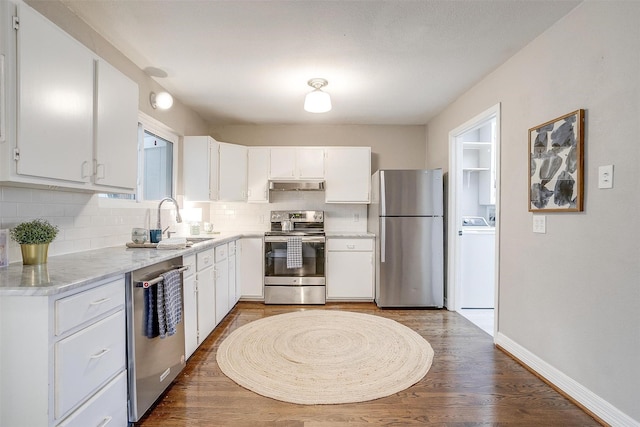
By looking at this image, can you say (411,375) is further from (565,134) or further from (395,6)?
(395,6)

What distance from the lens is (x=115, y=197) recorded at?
2.49 m

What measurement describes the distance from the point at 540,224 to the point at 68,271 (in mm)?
2845

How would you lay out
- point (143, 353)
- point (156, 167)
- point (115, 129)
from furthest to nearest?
point (156, 167) → point (115, 129) → point (143, 353)

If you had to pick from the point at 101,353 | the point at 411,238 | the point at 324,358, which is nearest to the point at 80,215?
the point at 101,353

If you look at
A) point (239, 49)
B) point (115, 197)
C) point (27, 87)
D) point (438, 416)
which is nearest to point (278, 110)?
point (239, 49)

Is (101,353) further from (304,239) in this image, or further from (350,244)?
(350,244)

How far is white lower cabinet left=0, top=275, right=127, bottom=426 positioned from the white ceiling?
5.74ft

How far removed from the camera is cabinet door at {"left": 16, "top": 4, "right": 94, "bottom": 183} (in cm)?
136

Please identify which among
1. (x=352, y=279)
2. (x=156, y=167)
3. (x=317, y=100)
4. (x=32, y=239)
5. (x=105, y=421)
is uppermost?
(x=317, y=100)

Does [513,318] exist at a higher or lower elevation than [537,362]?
higher

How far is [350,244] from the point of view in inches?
152

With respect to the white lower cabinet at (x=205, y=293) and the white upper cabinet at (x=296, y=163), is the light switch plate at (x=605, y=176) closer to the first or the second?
the white lower cabinet at (x=205, y=293)

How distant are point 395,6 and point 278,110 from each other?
7.01 ft

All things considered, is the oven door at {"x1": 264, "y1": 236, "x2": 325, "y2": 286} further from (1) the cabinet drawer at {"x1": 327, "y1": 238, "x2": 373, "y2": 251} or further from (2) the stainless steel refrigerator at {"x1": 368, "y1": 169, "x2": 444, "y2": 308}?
(2) the stainless steel refrigerator at {"x1": 368, "y1": 169, "x2": 444, "y2": 308}
